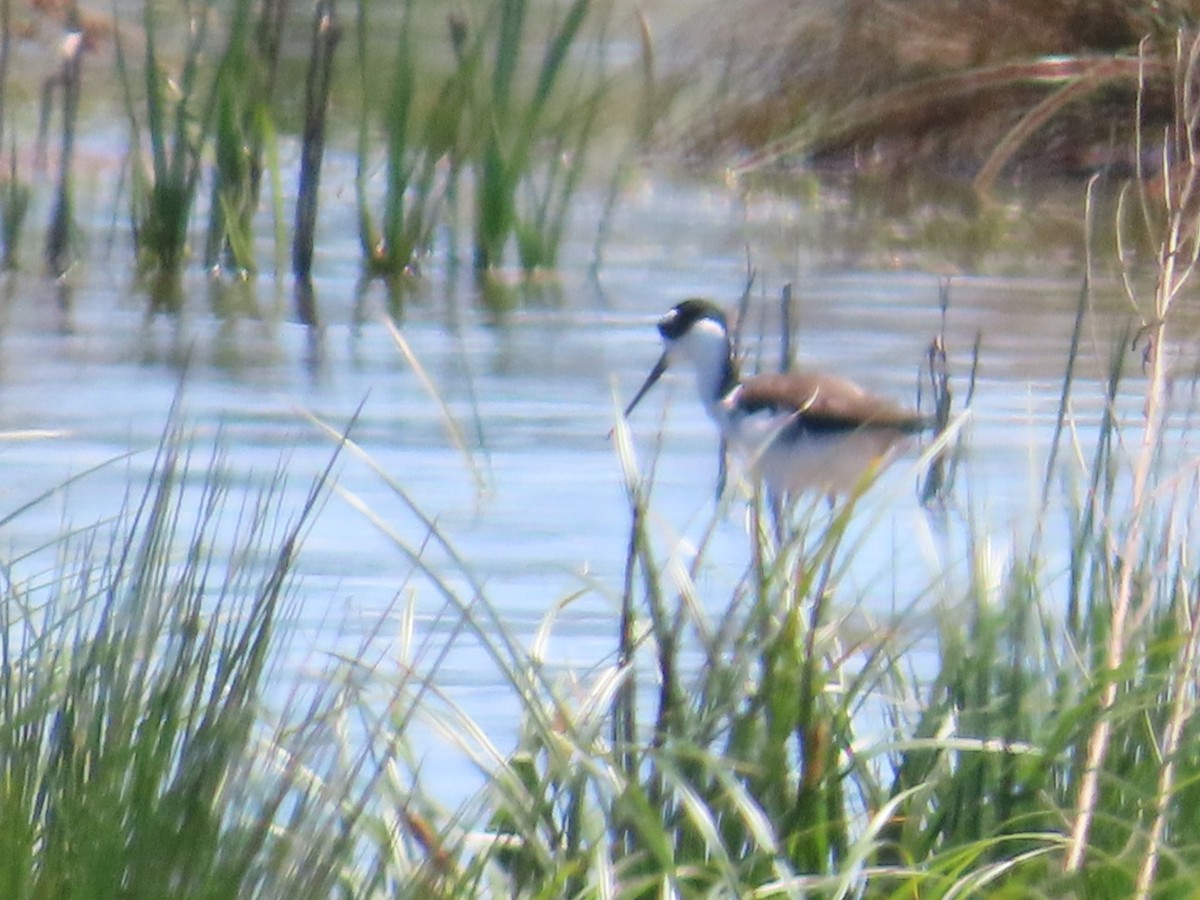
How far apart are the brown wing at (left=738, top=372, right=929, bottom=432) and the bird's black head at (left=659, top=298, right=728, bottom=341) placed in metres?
0.80

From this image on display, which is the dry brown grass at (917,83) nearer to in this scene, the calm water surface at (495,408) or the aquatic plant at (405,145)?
the calm water surface at (495,408)

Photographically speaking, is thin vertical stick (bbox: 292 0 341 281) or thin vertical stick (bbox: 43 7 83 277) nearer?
thin vertical stick (bbox: 43 7 83 277)

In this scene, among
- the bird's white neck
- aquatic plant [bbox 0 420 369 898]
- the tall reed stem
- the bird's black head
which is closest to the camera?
aquatic plant [bbox 0 420 369 898]

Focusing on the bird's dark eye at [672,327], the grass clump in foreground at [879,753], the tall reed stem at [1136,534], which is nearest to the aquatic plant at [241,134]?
the bird's dark eye at [672,327]

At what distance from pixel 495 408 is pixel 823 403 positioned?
1084mm

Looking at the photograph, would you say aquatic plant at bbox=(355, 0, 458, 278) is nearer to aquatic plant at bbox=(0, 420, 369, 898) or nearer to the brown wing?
the brown wing

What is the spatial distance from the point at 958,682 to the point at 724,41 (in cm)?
892

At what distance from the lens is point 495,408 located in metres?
6.32

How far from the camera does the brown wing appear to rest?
5344 millimetres

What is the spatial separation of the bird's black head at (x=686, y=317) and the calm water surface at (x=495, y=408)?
0.52 ft

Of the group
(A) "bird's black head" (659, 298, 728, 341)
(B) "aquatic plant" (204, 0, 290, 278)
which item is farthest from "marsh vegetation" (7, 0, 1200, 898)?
(B) "aquatic plant" (204, 0, 290, 278)

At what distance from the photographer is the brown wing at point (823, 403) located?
210 inches

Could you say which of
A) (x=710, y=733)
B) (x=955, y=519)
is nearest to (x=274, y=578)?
(x=710, y=733)

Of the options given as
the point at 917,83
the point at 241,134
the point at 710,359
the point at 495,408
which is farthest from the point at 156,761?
the point at 917,83
